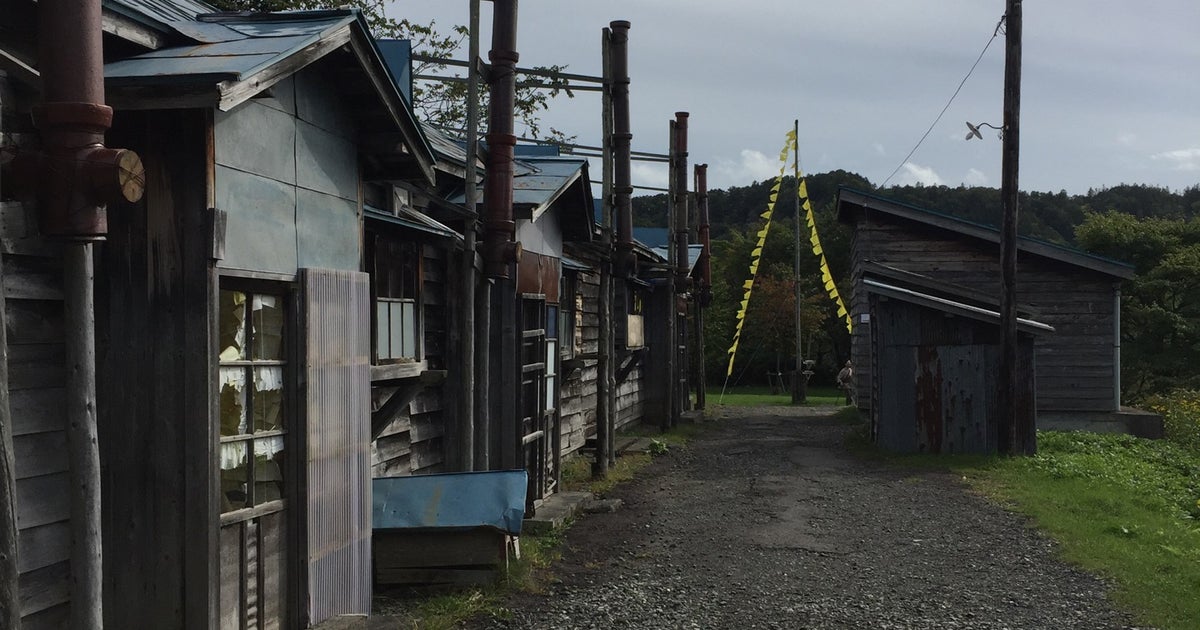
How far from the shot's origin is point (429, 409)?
34.4 ft

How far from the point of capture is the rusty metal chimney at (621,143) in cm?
1479

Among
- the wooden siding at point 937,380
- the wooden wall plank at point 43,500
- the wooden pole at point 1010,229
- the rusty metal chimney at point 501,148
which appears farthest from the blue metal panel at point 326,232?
the wooden siding at point 937,380

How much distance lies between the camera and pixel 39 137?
4645 millimetres

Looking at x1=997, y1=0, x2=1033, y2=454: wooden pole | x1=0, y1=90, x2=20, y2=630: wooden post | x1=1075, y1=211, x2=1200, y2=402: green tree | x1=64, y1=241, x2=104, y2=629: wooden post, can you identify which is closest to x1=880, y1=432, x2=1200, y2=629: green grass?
A: x1=997, y1=0, x2=1033, y2=454: wooden pole

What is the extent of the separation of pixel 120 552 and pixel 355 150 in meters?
3.25

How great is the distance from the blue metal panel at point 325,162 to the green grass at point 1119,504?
6336 mm

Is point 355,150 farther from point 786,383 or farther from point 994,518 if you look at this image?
point 786,383

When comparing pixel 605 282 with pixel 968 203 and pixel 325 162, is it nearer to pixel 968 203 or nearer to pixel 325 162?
pixel 325 162

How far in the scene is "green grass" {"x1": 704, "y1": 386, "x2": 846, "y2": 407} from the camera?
34312 mm

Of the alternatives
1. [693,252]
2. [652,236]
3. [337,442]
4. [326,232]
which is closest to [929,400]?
[337,442]

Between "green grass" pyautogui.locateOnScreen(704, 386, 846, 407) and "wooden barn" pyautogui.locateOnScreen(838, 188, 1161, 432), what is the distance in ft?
36.3

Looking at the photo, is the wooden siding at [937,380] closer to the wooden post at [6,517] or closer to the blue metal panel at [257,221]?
the blue metal panel at [257,221]

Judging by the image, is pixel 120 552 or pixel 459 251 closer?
pixel 120 552

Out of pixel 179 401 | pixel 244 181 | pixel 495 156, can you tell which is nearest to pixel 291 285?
pixel 244 181
